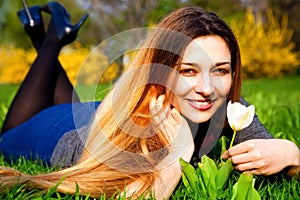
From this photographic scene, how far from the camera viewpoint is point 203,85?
123 centimetres

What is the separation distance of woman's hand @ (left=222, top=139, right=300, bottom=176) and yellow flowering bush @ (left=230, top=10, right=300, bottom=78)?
9.83 metres

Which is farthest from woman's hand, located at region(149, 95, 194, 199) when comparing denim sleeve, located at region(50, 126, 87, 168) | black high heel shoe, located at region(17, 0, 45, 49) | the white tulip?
black high heel shoe, located at region(17, 0, 45, 49)

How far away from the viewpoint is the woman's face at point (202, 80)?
124 cm

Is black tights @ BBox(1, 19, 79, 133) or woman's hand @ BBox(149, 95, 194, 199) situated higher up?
woman's hand @ BBox(149, 95, 194, 199)

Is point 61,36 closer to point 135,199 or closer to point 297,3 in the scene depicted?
point 135,199

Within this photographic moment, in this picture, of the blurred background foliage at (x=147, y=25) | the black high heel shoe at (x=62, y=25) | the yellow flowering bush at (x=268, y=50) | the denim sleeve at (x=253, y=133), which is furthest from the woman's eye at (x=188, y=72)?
the yellow flowering bush at (x=268, y=50)

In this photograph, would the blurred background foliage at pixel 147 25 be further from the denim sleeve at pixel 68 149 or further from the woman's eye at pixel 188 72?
the woman's eye at pixel 188 72

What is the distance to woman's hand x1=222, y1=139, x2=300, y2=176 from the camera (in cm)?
116

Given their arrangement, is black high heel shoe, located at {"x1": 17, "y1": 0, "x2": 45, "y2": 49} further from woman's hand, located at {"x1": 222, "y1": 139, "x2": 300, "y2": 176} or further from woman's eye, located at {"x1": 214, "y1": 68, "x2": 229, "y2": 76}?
woman's hand, located at {"x1": 222, "y1": 139, "x2": 300, "y2": 176}

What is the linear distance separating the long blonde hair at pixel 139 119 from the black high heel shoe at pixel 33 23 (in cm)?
151

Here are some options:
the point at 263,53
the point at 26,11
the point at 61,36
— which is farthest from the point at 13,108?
the point at 263,53

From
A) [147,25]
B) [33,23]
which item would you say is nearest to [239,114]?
[33,23]

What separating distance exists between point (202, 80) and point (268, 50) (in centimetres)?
1050

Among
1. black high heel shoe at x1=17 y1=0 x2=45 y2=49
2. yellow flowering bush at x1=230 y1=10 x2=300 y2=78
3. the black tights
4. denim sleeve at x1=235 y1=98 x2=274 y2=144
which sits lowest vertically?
yellow flowering bush at x1=230 y1=10 x2=300 y2=78
